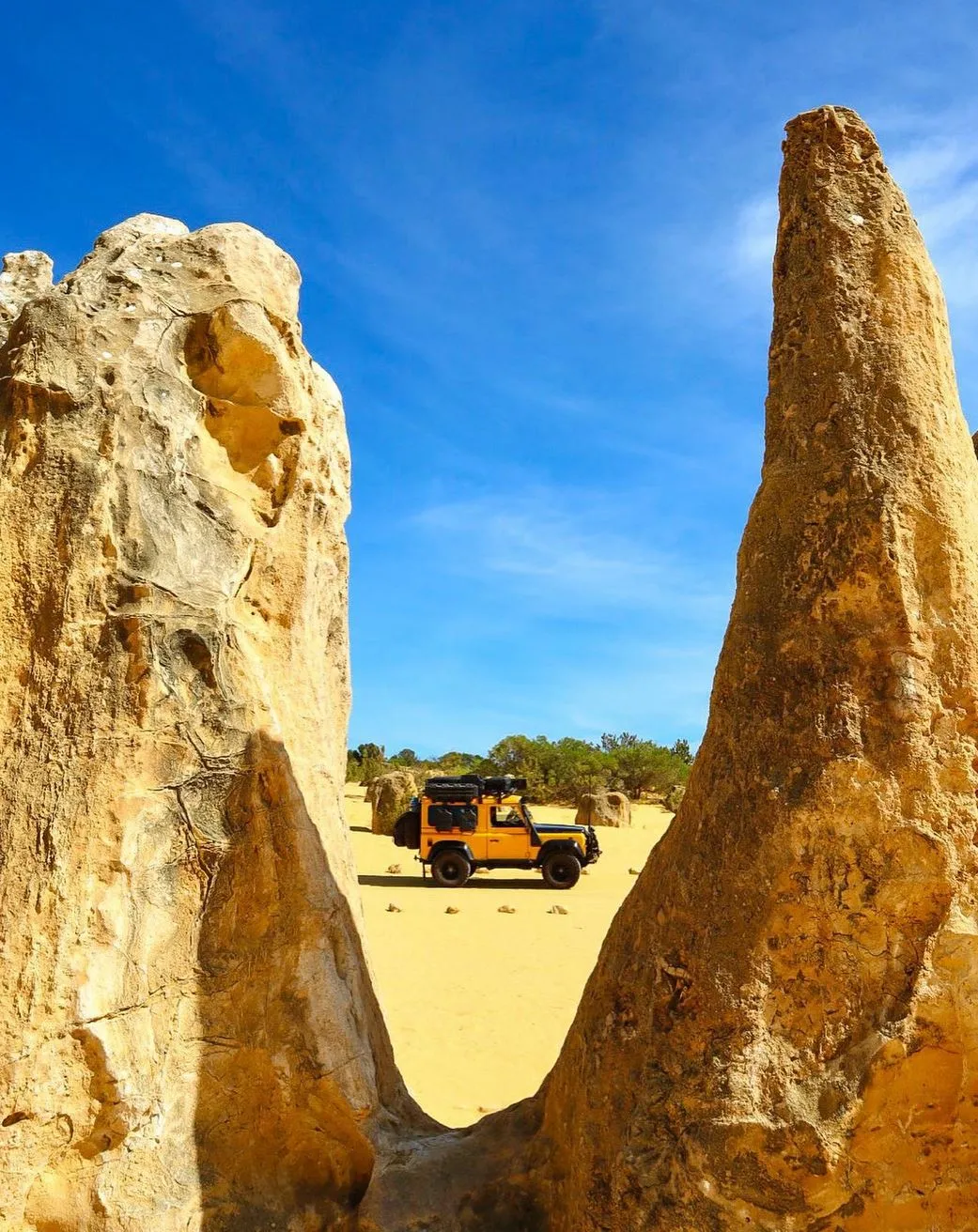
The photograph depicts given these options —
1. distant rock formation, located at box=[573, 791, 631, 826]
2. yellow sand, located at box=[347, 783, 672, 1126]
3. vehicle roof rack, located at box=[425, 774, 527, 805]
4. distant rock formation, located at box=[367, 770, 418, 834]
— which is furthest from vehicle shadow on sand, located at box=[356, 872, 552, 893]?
distant rock formation, located at box=[573, 791, 631, 826]

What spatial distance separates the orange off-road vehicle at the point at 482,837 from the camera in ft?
43.9

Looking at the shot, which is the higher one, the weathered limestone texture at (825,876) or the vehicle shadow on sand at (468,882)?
the weathered limestone texture at (825,876)

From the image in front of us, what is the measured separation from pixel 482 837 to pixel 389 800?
658 centimetres

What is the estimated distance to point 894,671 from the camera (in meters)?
2.50

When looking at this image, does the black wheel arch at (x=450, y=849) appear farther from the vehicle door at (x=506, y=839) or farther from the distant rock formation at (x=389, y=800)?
the distant rock formation at (x=389, y=800)

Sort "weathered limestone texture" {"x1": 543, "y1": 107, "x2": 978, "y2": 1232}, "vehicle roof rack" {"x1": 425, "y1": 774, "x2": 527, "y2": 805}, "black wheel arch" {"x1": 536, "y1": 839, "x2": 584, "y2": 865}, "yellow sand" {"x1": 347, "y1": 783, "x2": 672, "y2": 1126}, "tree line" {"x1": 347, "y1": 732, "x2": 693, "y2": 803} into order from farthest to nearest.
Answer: "tree line" {"x1": 347, "y1": 732, "x2": 693, "y2": 803} → "black wheel arch" {"x1": 536, "y1": 839, "x2": 584, "y2": 865} → "vehicle roof rack" {"x1": 425, "y1": 774, "x2": 527, "y2": 805} → "yellow sand" {"x1": 347, "y1": 783, "x2": 672, "y2": 1126} → "weathered limestone texture" {"x1": 543, "y1": 107, "x2": 978, "y2": 1232}

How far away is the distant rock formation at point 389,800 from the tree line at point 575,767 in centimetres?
780

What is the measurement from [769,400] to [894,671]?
0.92 meters

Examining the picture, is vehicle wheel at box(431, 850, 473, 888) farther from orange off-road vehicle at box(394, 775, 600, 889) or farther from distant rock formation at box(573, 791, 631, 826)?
distant rock formation at box(573, 791, 631, 826)

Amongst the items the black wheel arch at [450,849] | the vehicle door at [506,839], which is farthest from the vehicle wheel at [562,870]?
the black wheel arch at [450,849]

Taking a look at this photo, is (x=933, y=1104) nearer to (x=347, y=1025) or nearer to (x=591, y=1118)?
(x=591, y=1118)

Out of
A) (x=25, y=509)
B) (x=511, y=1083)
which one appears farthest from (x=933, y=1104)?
(x=511, y=1083)

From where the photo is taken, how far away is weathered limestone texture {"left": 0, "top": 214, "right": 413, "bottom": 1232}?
107 inches

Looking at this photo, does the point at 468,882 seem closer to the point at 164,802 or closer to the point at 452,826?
the point at 452,826
